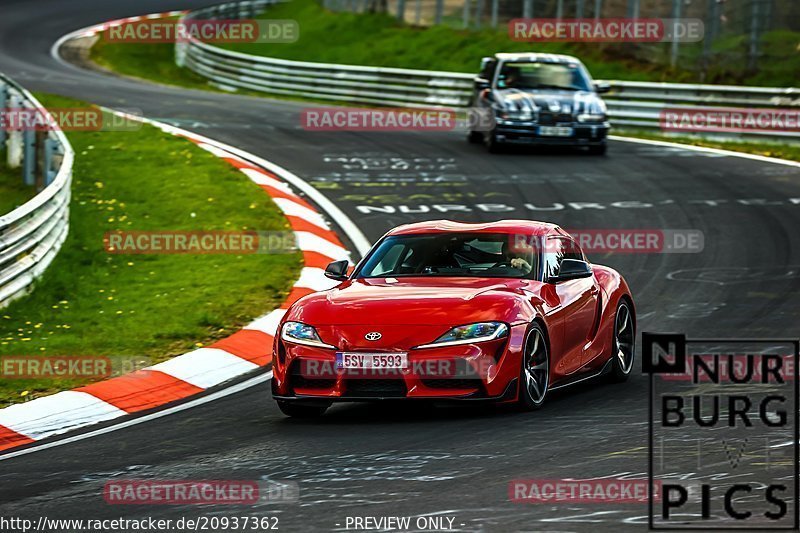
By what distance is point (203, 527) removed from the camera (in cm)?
674

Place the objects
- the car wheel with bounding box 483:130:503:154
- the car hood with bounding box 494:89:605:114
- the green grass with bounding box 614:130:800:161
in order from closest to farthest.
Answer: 1. the car hood with bounding box 494:89:605:114
2. the car wheel with bounding box 483:130:503:154
3. the green grass with bounding box 614:130:800:161

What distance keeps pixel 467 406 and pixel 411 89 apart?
2353 centimetres

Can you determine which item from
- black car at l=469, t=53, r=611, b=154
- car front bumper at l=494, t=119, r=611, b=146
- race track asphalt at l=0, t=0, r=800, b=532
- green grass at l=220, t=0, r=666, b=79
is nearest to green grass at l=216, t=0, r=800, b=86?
green grass at l=220, t=0, r=666, b=79

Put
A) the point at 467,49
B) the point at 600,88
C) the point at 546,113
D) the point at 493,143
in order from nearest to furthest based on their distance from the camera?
the point at 546,113
the point at 493,143
the point at 600,88
the point at 467,49

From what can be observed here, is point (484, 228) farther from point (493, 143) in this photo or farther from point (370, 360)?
point (493, 143)

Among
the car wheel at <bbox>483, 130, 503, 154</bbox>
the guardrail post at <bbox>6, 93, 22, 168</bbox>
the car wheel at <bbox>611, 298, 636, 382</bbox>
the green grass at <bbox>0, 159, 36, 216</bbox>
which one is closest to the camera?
the car wheel at <bbox>611, 298, 636, 382</bbox>

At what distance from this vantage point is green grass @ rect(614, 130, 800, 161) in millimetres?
24141

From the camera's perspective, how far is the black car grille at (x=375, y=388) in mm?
9117

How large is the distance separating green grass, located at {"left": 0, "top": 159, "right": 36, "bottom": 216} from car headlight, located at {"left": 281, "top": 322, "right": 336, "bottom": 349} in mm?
8649

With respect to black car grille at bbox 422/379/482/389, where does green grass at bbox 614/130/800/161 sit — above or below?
below

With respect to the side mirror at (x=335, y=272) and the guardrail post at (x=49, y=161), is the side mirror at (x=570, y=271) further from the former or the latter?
the guardrail post at (x=49, y=161)

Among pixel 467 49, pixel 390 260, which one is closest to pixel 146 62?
pixel 467 49

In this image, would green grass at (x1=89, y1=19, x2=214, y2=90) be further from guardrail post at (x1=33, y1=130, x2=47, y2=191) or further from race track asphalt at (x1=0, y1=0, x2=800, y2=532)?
guardrail post at (x1=33, y1=130, x2=47, y2=191)

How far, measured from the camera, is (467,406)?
9430mm
